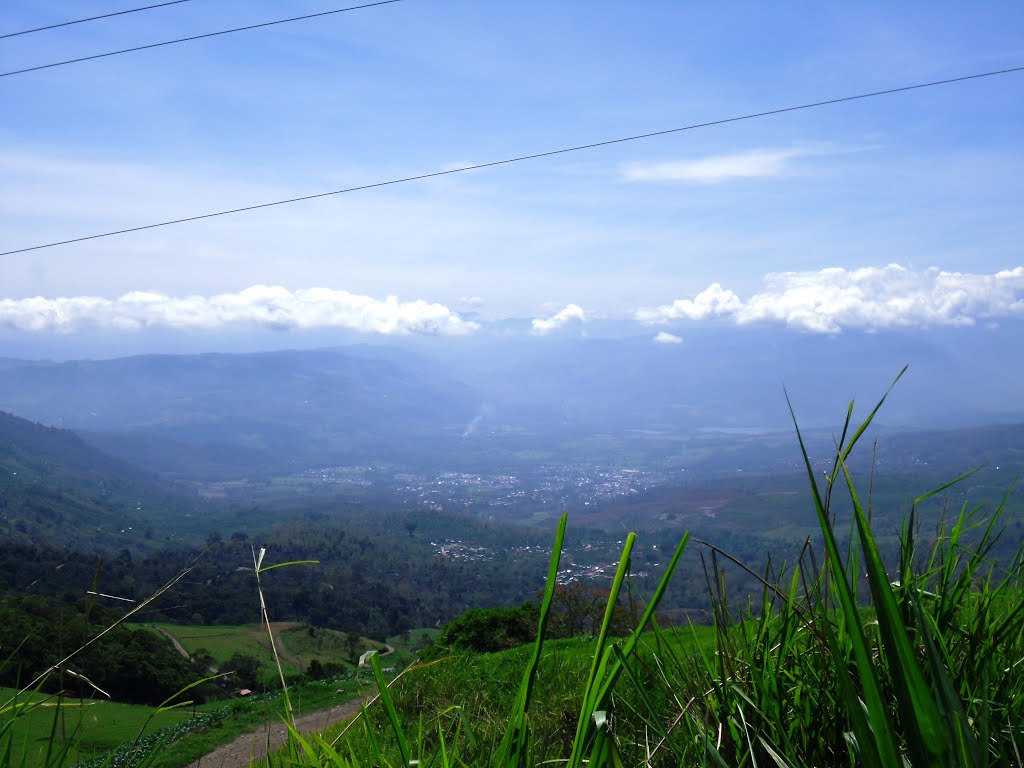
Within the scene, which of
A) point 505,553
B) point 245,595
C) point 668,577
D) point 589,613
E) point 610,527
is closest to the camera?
point 668,577

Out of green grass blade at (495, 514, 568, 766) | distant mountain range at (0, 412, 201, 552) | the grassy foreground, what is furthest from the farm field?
distant mountain range at (0, 412, 201, 552)

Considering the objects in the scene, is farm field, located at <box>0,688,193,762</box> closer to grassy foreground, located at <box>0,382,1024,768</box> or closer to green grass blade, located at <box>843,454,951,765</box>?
grassy foreground, located at <box>0,382,1024,768</box>

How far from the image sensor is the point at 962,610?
2102 millimetres

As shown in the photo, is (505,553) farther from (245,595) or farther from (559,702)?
(559,702)

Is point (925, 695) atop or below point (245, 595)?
atop

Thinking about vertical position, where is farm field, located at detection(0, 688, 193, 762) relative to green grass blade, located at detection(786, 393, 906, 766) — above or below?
below

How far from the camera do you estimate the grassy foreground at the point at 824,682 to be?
34.7 inches

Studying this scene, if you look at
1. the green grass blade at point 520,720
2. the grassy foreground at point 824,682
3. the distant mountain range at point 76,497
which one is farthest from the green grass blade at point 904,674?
the distant mountain range at point 76,497

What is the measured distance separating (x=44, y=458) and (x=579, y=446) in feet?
364

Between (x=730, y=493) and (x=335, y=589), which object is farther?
(x=730, y=493)

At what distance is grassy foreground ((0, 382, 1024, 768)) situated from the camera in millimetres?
882

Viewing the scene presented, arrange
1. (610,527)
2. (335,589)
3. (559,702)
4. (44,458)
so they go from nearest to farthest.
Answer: (559,702)
(335,589)
(610,527)
(44,458)

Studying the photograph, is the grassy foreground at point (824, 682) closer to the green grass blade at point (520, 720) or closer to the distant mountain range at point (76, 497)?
the green grass blade at point (520, 720)

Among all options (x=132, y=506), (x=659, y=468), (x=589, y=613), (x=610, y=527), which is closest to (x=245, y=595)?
(x=589, y=613)
